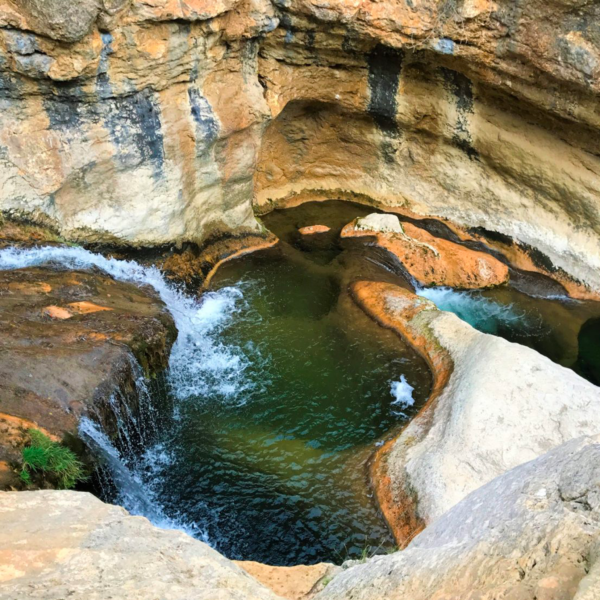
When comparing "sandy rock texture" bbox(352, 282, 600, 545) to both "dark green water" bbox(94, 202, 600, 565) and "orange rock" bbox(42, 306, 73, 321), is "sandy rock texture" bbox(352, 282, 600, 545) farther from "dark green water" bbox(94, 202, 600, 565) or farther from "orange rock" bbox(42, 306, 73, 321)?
"orange rock" bbox(42, 306, 73, 321)

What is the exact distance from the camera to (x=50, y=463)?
18.9 ft

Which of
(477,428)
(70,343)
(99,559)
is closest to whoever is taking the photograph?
(99,559)

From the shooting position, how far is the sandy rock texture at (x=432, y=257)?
1168 centimetres

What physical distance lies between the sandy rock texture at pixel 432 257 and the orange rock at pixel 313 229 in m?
0.47

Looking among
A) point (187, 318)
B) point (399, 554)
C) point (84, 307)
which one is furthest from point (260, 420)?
point (399, 554)

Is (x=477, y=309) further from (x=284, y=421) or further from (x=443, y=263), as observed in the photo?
(x=284, y=421)

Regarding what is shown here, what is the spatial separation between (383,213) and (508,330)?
378 cm

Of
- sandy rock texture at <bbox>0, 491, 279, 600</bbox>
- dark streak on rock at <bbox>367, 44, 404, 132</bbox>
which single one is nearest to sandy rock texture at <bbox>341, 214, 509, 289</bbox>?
dark streak on rock at <bbox>367, 44, 404, 132</bbox>

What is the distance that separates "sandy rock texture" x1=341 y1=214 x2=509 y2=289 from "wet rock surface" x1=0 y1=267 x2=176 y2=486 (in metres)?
4.88

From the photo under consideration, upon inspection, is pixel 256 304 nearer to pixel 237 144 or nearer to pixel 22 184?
pixel 237 144

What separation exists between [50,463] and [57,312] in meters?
2.35

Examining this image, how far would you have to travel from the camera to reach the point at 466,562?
9.75 ft

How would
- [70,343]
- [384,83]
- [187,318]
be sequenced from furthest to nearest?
[384,83]
[187,318]
[70,343]

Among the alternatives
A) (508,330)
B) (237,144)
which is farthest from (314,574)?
(237,144)
